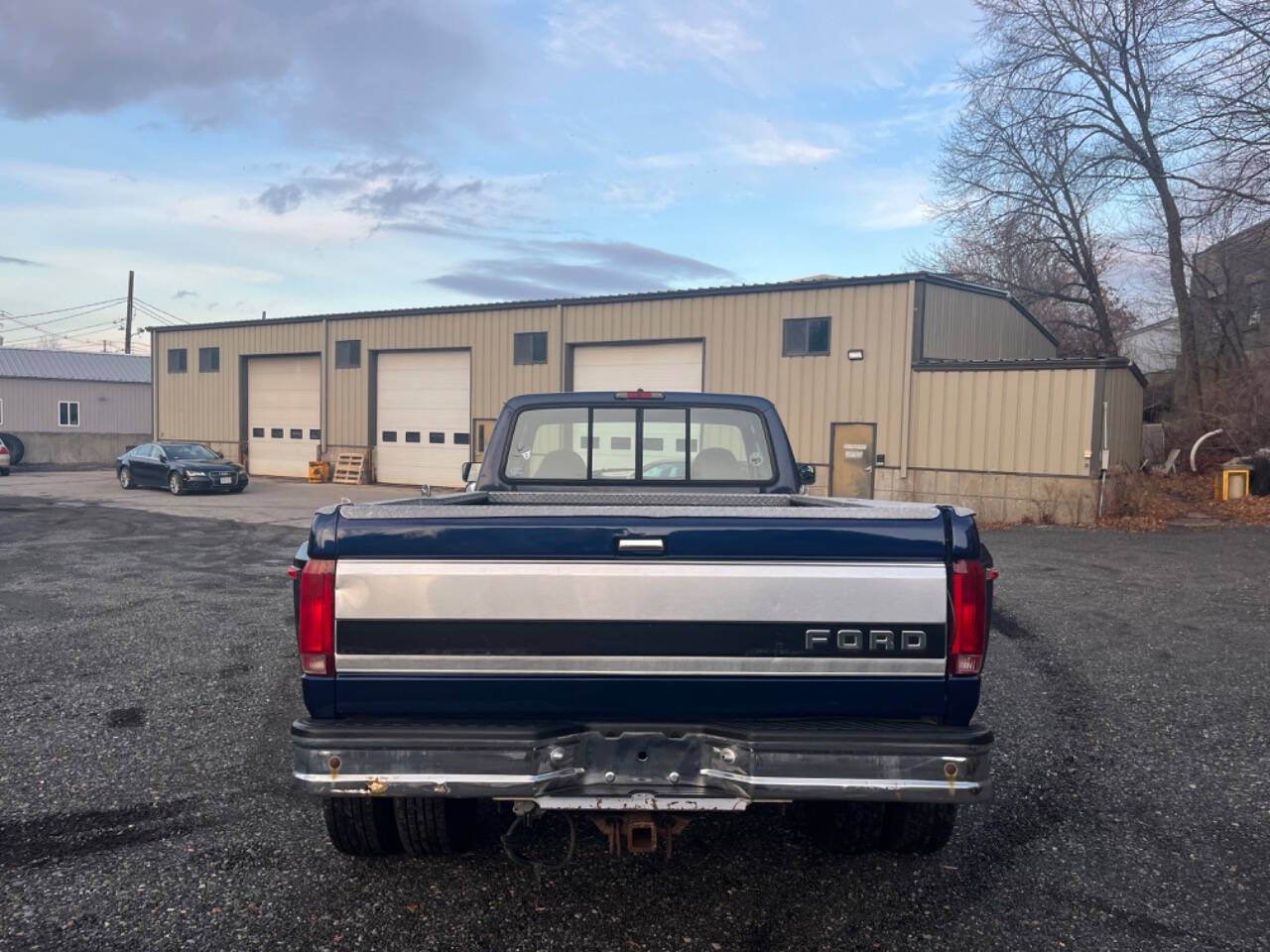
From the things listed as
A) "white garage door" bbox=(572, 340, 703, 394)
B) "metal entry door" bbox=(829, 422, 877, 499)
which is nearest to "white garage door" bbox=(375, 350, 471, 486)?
"white garage door" bbox=(572, 340, 703, 394)

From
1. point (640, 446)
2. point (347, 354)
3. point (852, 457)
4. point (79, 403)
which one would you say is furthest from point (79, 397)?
point (640, 446)

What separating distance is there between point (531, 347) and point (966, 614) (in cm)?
2249

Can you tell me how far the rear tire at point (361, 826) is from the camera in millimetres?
3541

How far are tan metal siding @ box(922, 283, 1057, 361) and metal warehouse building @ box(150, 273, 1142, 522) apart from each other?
0.06 m

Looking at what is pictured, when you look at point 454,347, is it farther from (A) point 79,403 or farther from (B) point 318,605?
(A) point 79,403

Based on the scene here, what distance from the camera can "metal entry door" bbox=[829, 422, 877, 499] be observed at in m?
19.7

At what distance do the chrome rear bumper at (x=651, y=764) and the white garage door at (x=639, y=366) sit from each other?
18861 millimetres

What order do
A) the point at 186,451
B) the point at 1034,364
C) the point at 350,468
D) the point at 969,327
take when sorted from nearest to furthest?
1. the point at 1034,364
2. the point at 969,327
3. the point at 186,451
4. the point at 350,468

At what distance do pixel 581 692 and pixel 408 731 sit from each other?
0.55 meters

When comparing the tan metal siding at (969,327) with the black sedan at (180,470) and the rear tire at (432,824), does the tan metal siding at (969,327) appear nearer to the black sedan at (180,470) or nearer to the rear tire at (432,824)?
the rear tire at (432,824)

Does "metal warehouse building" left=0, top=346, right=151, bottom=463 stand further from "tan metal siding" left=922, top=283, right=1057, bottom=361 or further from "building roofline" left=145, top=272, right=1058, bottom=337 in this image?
"tan metal siding" left=922, top=283, right=1057, bottom=361

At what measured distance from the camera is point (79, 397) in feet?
155

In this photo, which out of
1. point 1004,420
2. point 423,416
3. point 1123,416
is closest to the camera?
point 1004,420

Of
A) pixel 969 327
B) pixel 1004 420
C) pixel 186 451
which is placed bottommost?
pixel 186 451
